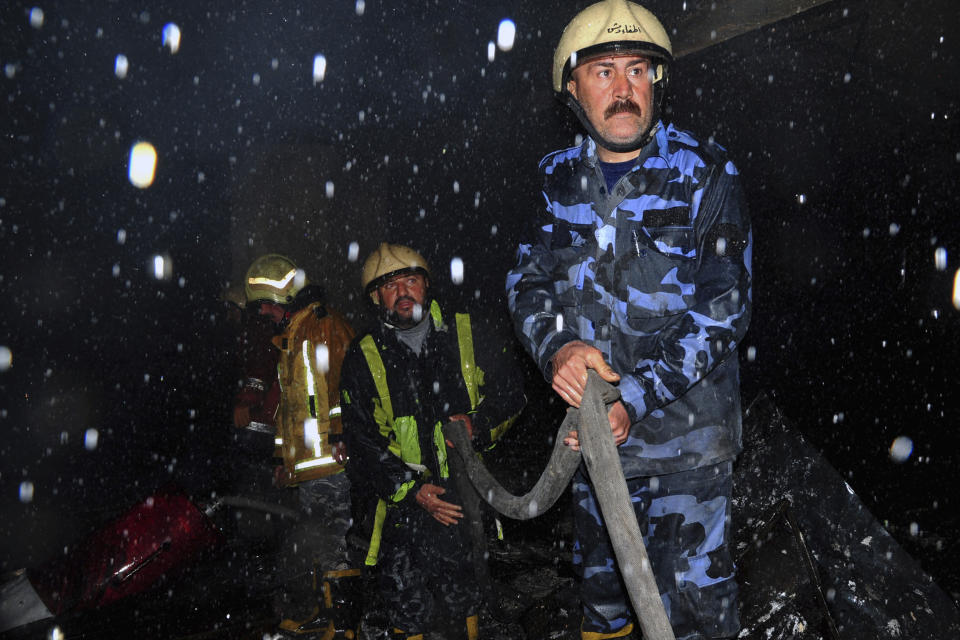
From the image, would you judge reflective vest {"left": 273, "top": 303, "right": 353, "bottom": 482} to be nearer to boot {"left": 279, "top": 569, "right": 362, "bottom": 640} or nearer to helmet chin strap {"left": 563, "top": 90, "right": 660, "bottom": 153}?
boot {"left": 279, "top": 569, "right": 362, "bottom": 640}

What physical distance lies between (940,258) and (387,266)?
3581 mm

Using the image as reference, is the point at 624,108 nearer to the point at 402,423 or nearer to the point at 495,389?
the point at 495,389

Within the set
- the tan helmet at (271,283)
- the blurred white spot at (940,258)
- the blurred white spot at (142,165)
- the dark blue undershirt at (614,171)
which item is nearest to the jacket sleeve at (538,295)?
the dark blue undershirt at (614,171)

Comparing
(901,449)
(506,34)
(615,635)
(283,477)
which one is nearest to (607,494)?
(615,635)

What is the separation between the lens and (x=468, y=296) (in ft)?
30.3

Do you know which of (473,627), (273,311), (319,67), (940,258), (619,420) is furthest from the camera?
(319,67)

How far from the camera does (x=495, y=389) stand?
14.4 ft

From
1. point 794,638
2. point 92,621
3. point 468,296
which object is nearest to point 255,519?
point 92,621

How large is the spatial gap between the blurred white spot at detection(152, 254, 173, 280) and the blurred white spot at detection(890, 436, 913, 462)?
9.96 m

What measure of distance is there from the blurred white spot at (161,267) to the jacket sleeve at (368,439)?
7294 mm

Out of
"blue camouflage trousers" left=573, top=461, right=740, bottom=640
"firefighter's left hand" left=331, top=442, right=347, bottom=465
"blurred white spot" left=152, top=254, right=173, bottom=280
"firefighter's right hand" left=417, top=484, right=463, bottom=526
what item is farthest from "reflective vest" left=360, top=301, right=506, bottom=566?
"blurred white spot" left=152, top=254, right=173, bottom=280

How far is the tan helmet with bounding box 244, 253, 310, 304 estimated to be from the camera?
18.7 feet

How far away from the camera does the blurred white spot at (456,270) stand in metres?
9.30

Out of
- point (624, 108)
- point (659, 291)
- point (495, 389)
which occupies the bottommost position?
point (495, 389)
